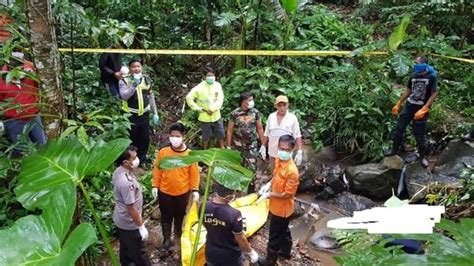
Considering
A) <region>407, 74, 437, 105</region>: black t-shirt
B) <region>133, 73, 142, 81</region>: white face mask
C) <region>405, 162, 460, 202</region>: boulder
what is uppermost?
<region>133, 73, 142, 81</region>: white face mask

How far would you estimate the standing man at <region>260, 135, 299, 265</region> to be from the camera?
412 centimetres

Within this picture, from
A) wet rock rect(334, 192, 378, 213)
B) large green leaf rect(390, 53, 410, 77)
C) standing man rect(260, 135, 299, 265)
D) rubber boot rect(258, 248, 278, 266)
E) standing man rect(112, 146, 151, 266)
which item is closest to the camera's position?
standing man rect(112, 146, 151, 266)

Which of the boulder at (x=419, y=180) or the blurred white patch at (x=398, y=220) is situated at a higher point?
the blurred white patch at (x=398, y=220)

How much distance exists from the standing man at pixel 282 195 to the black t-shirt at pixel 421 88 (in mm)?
2107

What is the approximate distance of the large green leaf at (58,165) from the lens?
1.97 m

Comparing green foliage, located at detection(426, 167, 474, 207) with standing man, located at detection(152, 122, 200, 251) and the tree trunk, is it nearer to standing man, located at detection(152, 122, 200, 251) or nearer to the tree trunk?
standing man, located at detection(152, 122, 200, 251)

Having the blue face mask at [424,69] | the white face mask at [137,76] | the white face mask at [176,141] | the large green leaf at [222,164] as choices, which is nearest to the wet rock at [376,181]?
the blue face mask at [424,69]

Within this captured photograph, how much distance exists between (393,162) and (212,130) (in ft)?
7.50

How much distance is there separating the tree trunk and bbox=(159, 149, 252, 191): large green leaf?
0.70 metres

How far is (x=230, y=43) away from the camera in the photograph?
858 centimetres

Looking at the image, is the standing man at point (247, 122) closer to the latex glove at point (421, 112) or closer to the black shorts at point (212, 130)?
the black shorts at point (212, 130)

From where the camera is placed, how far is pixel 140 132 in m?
5.67

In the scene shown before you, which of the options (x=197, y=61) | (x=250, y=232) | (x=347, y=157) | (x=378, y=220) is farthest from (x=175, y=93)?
(x=378, y=220)

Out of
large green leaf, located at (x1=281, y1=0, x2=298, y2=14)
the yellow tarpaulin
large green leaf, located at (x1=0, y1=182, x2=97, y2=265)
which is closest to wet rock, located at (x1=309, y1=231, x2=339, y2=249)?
the yellow tarpaulin
